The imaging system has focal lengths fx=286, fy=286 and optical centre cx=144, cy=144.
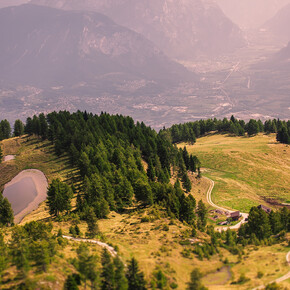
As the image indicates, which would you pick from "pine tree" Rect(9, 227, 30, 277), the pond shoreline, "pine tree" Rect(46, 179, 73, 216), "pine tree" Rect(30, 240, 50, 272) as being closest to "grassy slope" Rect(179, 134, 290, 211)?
"pine tree" Rect(46, 179, 73, 216)

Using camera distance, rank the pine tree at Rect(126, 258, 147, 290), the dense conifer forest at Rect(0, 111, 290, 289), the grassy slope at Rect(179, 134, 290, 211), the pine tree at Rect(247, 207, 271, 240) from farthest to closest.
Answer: the grassy slope at Rect(179, 134, 290, 211) → the pine tree at Rect(247, 207, 271, 240) → the dense conifer forest at Rect(0, 111, 290, 289) → the pine tree at Rect(126, 258, 147, 290)

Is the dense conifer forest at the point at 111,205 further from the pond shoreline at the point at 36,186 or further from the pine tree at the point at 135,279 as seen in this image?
the pond shoreline at the point at 36,186

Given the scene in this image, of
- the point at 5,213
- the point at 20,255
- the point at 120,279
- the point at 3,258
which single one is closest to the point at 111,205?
the point at 5,213

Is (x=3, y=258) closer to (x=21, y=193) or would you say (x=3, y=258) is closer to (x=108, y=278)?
(x=108, y=278)

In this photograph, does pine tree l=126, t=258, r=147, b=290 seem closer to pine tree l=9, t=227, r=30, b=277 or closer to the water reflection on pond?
pine tree l=9, t=227, r=30, b=277

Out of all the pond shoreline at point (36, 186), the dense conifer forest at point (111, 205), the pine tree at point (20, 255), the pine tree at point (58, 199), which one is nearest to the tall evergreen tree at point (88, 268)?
the dense conifer forest at point (111, 205)
